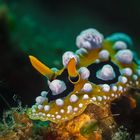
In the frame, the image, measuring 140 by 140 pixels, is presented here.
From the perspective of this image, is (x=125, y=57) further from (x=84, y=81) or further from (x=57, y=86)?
(x=57, y=86)

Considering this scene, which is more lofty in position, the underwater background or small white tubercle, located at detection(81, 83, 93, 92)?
the underwater background

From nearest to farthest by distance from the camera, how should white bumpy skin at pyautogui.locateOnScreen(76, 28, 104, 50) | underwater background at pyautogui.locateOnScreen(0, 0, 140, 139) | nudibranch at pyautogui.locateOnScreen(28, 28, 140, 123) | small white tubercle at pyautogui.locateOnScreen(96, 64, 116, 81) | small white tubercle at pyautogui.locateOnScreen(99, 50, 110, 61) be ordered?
nudibranch at pyautogui.locateOnScreen(28, 28, 140, 123), small white tubercle at pyautogui.locateOnScreen(96, 64, 116, 81), small white tubercle at pyautogui.locateOnScreen(99, 50, 110, 61), white bumpy skin at pyautogui.locateOnScreen(76, 28, 104, 50), underwater background at pyautogui.locateOnScreen(0, 0, 140, 139)

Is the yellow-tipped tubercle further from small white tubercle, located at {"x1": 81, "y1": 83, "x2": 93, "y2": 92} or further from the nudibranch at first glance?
small white tubercle, located at {"x1": 81, "y1": 83, "x2": 93, "y2": 92}

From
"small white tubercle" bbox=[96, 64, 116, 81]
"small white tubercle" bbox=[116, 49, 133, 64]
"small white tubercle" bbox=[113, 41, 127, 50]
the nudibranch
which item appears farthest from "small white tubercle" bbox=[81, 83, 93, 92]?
"small white tubercle" bbox=[113, 41, 127, 50]

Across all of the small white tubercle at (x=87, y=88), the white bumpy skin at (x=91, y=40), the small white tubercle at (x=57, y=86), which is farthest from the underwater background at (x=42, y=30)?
the small white tubercle at (x=87, y=88)

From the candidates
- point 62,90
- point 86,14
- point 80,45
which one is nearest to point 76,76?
point 62,90

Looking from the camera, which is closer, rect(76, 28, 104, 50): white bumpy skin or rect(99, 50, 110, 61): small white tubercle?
rect(99, 50, 110, 61): small white tubercle

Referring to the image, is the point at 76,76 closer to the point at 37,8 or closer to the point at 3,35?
the point at 3,35

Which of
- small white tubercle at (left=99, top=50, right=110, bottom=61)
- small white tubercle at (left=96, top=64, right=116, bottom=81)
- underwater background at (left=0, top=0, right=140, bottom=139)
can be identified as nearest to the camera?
small white tubercle at (left=96, top=64, right=116, bottom=81)

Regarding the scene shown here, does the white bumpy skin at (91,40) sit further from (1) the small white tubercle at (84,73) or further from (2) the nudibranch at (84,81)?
(1) the small white tubercle at (84,73)
